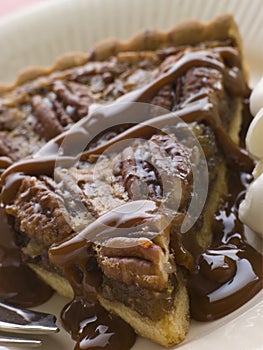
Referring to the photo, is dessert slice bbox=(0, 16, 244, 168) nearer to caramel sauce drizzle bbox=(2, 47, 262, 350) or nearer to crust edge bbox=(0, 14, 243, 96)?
crust edge bbox=(0, 14, 243, 96)

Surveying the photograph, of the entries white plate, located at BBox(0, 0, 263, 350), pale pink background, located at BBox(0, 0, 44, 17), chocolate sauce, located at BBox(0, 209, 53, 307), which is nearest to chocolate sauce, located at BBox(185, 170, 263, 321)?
chocolate sauce, located at BBox(0, 209, 53, 307)

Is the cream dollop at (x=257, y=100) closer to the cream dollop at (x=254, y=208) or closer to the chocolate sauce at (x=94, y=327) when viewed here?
the cream dollop at (x=254, y=208)

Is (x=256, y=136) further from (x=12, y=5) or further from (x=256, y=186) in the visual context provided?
(x=12, y=5)

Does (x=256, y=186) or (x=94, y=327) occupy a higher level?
(x=256, y=186)

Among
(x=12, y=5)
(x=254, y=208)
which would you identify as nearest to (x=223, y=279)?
(x=254, y=208)

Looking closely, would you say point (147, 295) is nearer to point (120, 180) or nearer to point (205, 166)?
point (120, 180)

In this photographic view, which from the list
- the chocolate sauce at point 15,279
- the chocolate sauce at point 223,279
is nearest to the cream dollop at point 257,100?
the chocolate sauce at point 223,279

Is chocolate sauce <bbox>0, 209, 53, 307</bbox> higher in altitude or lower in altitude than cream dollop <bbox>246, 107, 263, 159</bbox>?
lower

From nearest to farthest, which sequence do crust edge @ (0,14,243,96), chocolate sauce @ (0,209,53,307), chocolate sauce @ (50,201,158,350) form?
chocolate sauce @ (50,201,158,350) → chocolate sauce @ (0,209,53,307) → crust edge @ (0,14,243,96)
